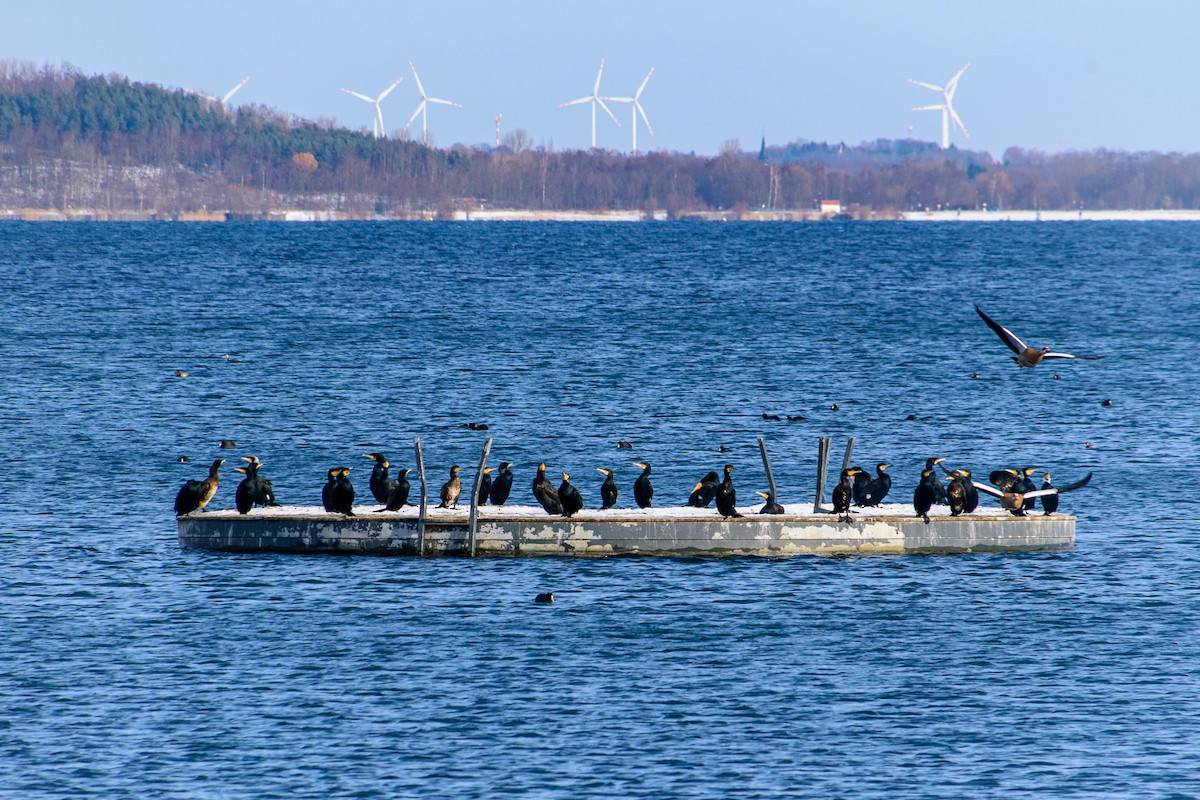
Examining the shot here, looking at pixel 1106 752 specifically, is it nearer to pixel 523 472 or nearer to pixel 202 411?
pixel 523 472

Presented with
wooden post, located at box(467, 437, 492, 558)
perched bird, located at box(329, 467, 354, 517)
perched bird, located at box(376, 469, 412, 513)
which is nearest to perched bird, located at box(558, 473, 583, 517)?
wooden post, located at box(467, 437, 492, 558)

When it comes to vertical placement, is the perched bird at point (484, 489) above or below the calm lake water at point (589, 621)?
above

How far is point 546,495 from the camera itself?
41.5m

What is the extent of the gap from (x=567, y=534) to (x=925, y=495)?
8.82 m

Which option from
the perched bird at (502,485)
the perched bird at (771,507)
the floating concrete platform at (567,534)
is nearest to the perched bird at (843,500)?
the floating concrete platform at (567,534)

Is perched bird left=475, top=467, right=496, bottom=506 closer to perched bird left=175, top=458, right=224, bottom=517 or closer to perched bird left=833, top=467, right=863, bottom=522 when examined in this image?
perched bird left=175, top=458, right=224, bottom=517

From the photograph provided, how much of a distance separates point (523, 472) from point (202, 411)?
20.6 metres

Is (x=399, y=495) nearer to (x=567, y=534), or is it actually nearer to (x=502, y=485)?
(x=502, y=485)

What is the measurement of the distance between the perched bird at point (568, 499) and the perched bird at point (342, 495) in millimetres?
5098

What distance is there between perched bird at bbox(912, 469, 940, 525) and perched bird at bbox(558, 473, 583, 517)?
8318 millimetres

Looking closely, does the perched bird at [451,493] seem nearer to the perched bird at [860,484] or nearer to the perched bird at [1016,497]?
the perched bird at [860,484]

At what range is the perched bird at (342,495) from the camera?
41.2 meters

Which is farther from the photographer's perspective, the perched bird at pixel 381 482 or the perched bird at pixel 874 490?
the perched bird at pixel 874 490

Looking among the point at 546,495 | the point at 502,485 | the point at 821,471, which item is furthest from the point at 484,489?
the point at 821,471
